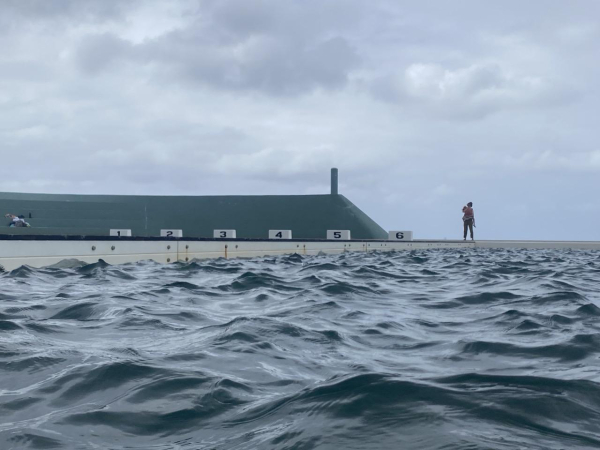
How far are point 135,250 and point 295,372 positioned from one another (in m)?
9.27

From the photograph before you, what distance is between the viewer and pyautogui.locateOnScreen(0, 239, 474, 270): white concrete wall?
9352 millimetres

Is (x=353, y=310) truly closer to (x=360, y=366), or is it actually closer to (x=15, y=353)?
(x=360, y=366)

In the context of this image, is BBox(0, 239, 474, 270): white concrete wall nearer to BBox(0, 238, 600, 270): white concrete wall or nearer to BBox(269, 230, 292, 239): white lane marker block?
BBox(0, 238, 600, 270): white concrete wall

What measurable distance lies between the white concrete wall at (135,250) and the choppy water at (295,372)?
331cm

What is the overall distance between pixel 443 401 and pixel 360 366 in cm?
72

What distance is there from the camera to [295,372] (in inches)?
124

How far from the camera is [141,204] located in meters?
31.7

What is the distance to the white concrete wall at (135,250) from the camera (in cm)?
935

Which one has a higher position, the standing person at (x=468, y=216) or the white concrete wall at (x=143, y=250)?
the standing person at (x=468, y=216)

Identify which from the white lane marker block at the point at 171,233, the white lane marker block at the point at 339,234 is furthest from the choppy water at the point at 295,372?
the white lane marker block at the point at 339,234

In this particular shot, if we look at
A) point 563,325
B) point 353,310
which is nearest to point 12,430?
point 353,310

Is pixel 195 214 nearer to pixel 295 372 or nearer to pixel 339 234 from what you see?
pixel 339 234

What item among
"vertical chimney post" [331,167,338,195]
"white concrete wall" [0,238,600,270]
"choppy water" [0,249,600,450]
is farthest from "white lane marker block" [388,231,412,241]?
"choppy water" [0,249,600,450]

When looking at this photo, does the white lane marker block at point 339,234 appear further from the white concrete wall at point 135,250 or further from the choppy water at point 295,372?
the choppy water at point 295,372
